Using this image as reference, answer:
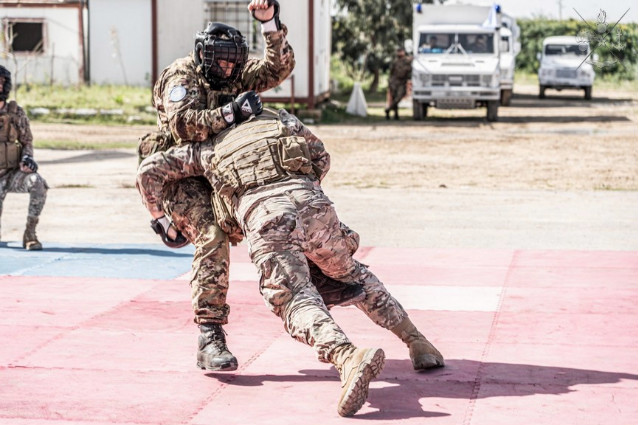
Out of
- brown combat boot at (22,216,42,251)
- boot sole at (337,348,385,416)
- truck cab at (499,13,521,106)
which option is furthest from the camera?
truck cab at (499,13,521,106)

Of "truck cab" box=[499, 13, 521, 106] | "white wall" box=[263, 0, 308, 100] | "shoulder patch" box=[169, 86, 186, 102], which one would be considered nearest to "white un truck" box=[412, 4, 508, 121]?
"white wall" box=[263, 0, 308, 100]

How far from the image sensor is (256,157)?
577cm

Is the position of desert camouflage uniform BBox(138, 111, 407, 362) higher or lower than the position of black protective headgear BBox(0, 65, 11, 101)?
lower

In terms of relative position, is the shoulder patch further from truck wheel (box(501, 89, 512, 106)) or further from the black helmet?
truck wheel (box(501, 89, 512, 106))

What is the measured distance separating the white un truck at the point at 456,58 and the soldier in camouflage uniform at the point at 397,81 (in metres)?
0.74

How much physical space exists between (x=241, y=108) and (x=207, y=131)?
0.74 feet

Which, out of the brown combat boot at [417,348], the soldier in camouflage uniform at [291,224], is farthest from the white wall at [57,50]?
the brown combat boot at [417,348]

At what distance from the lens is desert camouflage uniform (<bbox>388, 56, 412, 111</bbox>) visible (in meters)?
30.3

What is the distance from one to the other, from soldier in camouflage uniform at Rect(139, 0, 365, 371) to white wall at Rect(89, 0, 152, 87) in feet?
97.6

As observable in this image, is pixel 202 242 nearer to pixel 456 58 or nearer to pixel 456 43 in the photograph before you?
pixel 456 58

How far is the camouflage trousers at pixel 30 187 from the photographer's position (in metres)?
10.5

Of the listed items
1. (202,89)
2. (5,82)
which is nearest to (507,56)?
(5,82)

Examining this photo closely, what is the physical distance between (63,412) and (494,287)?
4.39 metres

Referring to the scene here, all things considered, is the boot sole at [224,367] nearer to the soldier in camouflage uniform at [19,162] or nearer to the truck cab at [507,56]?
the soldier in camouflage uniform at [19,162]
